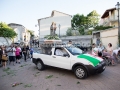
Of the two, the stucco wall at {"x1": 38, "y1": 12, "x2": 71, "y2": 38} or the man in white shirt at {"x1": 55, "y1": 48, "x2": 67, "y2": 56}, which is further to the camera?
the stucco wall at {"x1": 38, "y1": 12, "x2": 71, "y2": 38}

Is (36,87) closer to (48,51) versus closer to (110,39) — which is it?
(48,51)

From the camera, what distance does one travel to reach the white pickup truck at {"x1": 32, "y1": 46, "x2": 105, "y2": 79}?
214 inches

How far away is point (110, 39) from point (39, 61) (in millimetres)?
10547

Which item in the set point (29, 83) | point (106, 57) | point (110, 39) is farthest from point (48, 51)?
point (110, 39)

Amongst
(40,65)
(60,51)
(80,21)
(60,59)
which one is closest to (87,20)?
(80,21)

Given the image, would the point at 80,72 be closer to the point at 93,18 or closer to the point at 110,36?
the point at 110,36

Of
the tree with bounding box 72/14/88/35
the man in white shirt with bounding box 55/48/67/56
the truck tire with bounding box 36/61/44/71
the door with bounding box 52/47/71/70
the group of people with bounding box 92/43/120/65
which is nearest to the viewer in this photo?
the door with bounding box 52/47/71/70

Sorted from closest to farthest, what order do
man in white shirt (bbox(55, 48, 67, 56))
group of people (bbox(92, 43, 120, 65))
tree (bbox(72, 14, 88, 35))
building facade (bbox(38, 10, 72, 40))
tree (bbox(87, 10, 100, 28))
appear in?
man in white shirt (bbox(55, 48, 67, 56)) < group of people (bbox(92, 43, 120, 65)) < building facade (bbox(38, 10, 72, 40)) < tree (bbox(87, 10, 100, 28)) < tree (bbox(72, 14, 88, 35))

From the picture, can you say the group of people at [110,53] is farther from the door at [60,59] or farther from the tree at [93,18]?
the tree at [93,18]

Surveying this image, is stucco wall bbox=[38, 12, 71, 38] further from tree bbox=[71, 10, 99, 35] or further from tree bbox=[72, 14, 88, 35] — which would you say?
tree bbox=[72, 14, 88, 35]

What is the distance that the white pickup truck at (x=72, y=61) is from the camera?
544 centimetres

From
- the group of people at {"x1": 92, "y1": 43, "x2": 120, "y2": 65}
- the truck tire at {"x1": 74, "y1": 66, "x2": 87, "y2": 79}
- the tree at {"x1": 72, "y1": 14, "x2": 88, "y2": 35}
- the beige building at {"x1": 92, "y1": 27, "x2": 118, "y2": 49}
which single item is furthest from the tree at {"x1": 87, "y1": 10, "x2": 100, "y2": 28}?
the truck tire at {"x1": 74, "y1": 66, "x2": 87, "y2": 79}

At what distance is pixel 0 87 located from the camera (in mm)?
5035

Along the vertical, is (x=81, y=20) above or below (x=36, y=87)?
above
